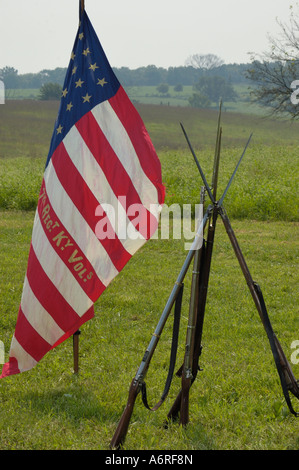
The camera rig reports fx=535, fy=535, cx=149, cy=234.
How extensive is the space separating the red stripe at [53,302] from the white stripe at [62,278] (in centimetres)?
3

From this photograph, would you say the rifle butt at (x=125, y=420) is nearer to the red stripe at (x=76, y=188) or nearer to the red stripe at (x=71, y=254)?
the red stripe at (x=71, y=254)

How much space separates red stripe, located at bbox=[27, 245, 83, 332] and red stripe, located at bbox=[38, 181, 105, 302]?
0.20 meters

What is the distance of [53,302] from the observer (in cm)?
427

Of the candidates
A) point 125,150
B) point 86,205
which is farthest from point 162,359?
point 125,150

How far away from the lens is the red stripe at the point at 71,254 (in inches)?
166

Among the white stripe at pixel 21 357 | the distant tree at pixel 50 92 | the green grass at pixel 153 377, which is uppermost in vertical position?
the distant tree at pixel 50 92

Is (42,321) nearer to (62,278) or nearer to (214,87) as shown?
(62,278)

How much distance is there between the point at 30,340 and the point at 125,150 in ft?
5.57
